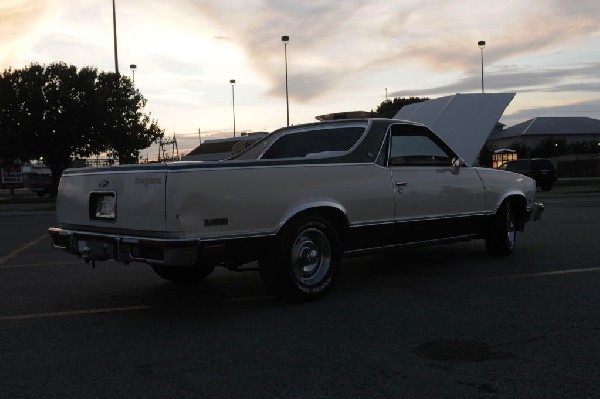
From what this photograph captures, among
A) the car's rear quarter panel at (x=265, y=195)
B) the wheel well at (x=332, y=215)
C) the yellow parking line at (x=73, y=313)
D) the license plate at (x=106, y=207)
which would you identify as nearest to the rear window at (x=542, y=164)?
the car's rear quarter panel at (x=265, y=195)

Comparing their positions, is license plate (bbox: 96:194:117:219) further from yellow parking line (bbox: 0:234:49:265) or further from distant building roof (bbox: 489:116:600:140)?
distant building roof (bbox: 489:116:600:140)

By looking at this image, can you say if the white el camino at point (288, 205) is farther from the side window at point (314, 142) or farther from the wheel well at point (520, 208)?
the wheel well at point (520, 208)

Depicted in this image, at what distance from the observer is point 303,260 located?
17.8 feet

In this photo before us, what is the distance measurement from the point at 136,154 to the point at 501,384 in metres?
36.3

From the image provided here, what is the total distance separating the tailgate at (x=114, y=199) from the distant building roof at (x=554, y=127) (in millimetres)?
79569

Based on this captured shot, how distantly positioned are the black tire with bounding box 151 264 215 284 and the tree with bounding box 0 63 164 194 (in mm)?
28191

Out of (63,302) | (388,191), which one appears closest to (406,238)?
(388,191)

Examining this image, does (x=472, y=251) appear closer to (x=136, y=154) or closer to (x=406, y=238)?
(x=406, y=238)

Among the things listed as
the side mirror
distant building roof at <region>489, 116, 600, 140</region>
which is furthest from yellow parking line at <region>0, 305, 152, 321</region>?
distant building roof at <region>489, 116, 600, 140</region>

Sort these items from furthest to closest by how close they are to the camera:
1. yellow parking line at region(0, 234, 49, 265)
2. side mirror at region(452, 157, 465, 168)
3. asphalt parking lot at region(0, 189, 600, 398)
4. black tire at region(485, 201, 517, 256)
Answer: yellow parking line at region(0, 234, 49, 265), black tire at region(485, 201, 517, 256), side mirror at region(452, 157, 465, 168), asphalt parking lot at region(0, 189, 600, 398)

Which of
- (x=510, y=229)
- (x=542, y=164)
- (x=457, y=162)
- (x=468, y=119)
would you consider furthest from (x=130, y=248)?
(x=542, y=164)

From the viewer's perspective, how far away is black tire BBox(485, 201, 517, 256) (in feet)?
25.0

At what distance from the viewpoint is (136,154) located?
37656 millimetres

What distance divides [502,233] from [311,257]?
3374mm
